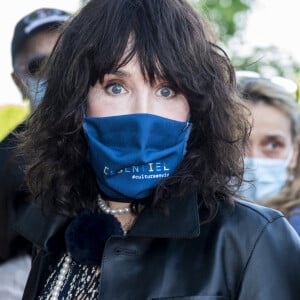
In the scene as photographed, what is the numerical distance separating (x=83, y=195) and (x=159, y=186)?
388mm

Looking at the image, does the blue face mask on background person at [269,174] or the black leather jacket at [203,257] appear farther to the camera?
the blue face mask on background person at [269,174]

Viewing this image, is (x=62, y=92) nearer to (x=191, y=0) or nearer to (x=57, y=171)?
(x=57, y=171)

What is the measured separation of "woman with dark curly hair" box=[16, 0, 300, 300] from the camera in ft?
7.90

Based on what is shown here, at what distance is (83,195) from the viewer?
285 centimetres

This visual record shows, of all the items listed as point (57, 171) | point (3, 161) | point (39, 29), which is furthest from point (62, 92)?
point (39, 29)

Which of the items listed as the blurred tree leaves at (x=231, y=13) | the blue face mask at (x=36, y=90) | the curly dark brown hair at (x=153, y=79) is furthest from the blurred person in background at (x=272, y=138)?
the blurred tree leaves at (x=231, y=13)

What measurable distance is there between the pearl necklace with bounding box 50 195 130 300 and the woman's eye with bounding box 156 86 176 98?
42 cm

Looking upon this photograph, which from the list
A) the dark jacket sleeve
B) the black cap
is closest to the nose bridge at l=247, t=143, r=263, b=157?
the black cap

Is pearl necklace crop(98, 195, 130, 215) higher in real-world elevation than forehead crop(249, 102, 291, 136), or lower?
higher

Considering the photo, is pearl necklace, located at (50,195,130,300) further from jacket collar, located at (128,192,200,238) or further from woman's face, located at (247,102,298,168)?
woman's face, located at (247,102,298,168)

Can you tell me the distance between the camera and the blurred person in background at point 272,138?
4094 mm

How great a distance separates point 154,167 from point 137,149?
0.26 feet

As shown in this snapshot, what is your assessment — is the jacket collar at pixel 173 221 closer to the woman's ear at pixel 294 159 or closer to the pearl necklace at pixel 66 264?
the pearl necklace at pixel 66 264

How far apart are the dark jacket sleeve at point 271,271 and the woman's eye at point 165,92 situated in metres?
0.52
